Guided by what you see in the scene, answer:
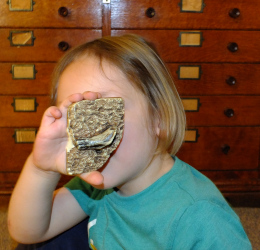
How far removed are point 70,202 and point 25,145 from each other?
701 mm

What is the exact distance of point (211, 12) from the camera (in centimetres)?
144

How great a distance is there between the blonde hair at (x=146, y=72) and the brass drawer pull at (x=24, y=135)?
736 mm

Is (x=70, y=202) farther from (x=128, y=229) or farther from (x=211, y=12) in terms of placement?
(x=211, y=12)

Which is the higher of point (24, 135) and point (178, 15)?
point (178, 15)

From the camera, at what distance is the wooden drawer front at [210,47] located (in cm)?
145

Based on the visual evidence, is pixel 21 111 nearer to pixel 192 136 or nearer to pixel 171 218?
pixel 192 136

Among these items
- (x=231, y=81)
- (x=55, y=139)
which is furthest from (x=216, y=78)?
(x=55, y=139)

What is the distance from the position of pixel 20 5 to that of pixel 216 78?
2.74ft

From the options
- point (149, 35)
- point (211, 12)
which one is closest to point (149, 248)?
point (149, 35)

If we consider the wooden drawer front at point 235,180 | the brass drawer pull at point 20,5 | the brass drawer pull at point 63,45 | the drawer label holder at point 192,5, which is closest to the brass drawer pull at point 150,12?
the drawer label holder at point 192,5

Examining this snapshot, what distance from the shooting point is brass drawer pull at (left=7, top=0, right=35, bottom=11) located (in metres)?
1.38

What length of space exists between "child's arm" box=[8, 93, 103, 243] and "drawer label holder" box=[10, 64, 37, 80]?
2.24 feet

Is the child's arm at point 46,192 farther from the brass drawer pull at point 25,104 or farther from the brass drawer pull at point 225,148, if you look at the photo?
the brass drawer pull at point 225,148

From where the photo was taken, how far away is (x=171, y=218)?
72cm
